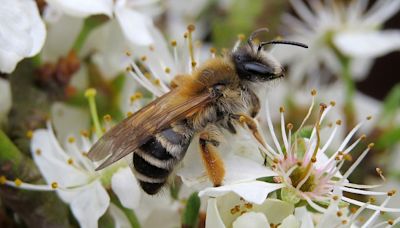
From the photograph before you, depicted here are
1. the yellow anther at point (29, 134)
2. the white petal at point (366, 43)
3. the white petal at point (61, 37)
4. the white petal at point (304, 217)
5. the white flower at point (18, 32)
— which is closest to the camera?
the white petal at point (304, 217)

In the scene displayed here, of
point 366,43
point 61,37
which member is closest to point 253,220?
point 61,37

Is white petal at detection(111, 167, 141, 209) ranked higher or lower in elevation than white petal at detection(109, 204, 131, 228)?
higher

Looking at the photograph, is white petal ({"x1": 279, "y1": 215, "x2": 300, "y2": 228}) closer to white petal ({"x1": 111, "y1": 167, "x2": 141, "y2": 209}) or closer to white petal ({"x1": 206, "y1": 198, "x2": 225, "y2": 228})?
white petal ({"x1": 206, "y1": 198, "x2": 225, "y2": 228})

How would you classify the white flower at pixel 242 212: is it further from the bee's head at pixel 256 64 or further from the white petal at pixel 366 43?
the white petal at pixel 366 43

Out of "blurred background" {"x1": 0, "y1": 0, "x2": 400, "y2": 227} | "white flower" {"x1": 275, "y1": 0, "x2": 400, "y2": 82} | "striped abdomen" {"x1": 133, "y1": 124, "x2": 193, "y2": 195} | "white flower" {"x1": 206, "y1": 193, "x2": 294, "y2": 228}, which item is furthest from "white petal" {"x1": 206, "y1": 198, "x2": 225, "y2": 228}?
"white flower" {"x1": 275, "y1": 0, "x2": 400, "y2": 82}

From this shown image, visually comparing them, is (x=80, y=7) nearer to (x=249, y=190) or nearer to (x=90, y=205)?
(x=90, y=205)

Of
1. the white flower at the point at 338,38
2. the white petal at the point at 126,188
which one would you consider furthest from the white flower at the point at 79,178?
the white flower at the point at 338,38
